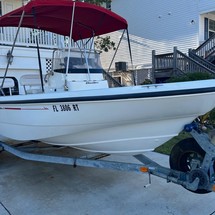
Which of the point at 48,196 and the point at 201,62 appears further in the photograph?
the point at 201,62

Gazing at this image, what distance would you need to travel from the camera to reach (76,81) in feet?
16.1

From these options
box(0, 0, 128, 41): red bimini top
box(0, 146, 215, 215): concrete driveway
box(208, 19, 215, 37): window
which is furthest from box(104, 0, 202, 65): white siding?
box(0, 146, 215, 215): concrete driveway

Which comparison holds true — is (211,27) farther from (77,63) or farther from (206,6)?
(77,63)

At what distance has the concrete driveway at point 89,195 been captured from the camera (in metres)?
3.81

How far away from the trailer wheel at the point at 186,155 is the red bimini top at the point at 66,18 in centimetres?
259

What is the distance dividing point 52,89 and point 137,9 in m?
17.6

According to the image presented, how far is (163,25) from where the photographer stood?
64.7 ft

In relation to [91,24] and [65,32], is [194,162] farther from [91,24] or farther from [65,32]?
[65,32]

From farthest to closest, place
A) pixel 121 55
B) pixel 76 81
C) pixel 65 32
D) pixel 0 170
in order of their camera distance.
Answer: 1. pixel 121 55
2. pixel 65 32
3. pixel 0 170
4. pixel 76 81

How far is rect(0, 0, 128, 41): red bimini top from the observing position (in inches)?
170

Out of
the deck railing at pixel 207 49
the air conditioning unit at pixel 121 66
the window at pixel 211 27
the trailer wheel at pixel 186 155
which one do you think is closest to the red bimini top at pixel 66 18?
the trailer wheel at pixel 186 155

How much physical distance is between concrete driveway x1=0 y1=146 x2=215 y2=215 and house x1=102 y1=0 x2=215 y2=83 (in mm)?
15095

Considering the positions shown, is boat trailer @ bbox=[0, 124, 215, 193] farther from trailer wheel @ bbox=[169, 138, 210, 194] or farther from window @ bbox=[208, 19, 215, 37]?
window @ bbox=[208, 19, 215, 37]

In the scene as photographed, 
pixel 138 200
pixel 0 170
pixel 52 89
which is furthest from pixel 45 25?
pixel 138 200
